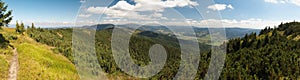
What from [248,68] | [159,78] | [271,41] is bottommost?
[159,78]

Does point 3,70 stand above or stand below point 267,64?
above

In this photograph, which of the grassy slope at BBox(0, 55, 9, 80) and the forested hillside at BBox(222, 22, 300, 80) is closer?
the grassy slope at BBox(0, 55, 9, 80)

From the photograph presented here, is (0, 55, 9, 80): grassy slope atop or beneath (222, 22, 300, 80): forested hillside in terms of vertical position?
atop

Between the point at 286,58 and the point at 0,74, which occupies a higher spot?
the point at 0,74

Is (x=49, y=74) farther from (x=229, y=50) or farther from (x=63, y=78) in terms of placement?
(x=229, y=50)

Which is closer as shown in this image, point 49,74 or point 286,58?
point 49,74

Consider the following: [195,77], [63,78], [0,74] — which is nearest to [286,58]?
[195,77]

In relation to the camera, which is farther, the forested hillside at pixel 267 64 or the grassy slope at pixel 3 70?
the forested hillside at pixel 267 64

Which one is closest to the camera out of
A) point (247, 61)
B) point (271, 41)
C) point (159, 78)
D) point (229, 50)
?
point (247, 61)

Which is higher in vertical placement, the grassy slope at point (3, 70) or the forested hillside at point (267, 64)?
the grassy slope at point (3, 70)

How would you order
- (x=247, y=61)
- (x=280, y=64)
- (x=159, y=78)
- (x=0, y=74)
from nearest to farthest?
(x=0, y=74)
(x=280, y=64)
(x=247, y=61)
(x=159, y=78)

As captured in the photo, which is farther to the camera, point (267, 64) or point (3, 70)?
point (267, 64)
